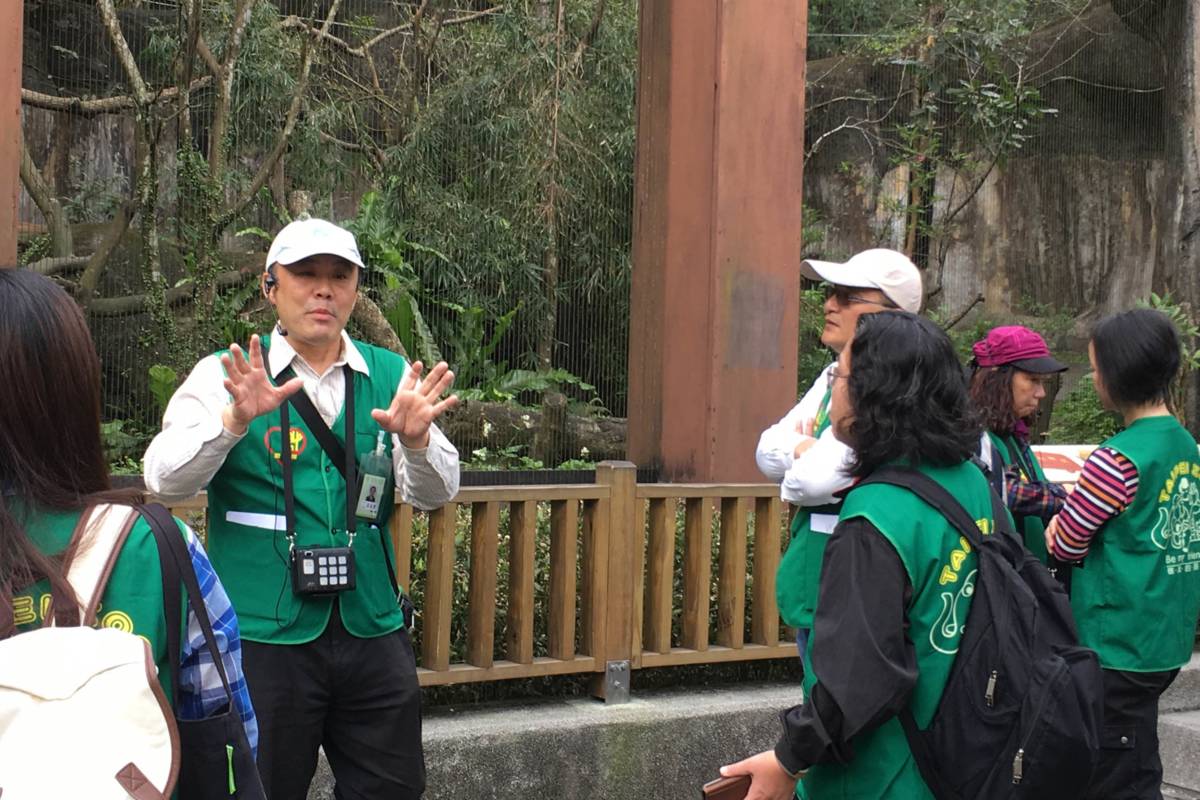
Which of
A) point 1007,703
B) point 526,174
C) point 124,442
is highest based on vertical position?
point 526,174

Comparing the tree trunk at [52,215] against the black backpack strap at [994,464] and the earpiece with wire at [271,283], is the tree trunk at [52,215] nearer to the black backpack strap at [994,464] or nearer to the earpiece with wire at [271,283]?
the earpiece with wire at [271,283]

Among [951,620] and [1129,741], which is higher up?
[951,620]

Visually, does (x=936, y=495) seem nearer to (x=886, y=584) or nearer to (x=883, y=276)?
(x=886, y=584)

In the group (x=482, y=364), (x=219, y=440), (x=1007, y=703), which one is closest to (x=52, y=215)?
(x=482, y=364)

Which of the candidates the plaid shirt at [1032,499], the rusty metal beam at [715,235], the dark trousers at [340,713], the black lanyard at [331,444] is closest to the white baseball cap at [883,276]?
the plaid shirt at [1032,499]

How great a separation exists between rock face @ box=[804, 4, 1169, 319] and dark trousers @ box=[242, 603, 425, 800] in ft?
37.8

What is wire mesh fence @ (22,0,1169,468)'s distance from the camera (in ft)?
30.2

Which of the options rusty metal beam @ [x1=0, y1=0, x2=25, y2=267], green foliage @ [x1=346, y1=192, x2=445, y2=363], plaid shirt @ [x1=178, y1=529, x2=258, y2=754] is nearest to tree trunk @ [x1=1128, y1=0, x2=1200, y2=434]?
green foliage @ [x1=346, y1=192, x2=445, y2=363]

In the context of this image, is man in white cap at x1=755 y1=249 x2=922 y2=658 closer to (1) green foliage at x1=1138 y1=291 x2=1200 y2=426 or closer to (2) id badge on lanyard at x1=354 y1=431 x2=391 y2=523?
(2) id badge on lanyard at x1=354 y1=431 x2=391 y2=523

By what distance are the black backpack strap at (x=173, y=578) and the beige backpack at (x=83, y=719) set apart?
0.15 m

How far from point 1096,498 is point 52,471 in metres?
3.07

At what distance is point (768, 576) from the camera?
6102 mm

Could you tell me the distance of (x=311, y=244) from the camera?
3.43 m

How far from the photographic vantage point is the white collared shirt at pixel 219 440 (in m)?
Answer: 3.19
